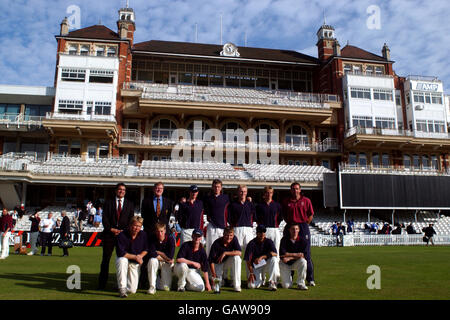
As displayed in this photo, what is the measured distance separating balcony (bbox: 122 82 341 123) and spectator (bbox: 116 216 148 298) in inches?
1117

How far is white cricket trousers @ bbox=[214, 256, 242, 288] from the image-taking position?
7074mm

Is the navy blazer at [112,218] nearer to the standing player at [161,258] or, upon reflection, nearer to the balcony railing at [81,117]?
the standing player at [161,258]

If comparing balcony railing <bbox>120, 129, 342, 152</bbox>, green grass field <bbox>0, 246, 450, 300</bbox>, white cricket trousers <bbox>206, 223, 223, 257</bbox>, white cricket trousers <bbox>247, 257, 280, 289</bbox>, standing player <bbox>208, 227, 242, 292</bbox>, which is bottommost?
green grass field <bbox>0, 246, 450, 300</bbox>

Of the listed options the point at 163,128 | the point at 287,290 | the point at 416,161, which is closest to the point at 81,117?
the point at 163,128

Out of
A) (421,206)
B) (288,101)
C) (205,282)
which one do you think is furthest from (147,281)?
(288,101)

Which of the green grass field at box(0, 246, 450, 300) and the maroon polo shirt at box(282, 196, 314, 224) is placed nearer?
the green grass field at box(0, 246, 450, 300)

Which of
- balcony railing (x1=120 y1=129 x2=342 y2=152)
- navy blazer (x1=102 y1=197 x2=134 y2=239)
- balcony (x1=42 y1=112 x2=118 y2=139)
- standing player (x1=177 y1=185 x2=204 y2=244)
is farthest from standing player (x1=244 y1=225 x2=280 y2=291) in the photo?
balcony railing (x1=120 y1=129 x2=342 y2=152)

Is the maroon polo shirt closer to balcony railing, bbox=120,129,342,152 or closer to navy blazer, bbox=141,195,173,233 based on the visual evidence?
navy blazer, bbox=141,195,173,233

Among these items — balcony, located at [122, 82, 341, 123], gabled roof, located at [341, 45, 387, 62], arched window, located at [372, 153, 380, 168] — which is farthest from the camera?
gabled roof, located at [341, 45, 387, 62]

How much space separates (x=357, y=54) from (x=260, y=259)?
134ft

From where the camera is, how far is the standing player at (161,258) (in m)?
6.95

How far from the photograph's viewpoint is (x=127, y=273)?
267 inches

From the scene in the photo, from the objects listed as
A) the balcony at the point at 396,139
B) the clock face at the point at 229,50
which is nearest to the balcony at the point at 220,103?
the balcony at the point at 396,139
